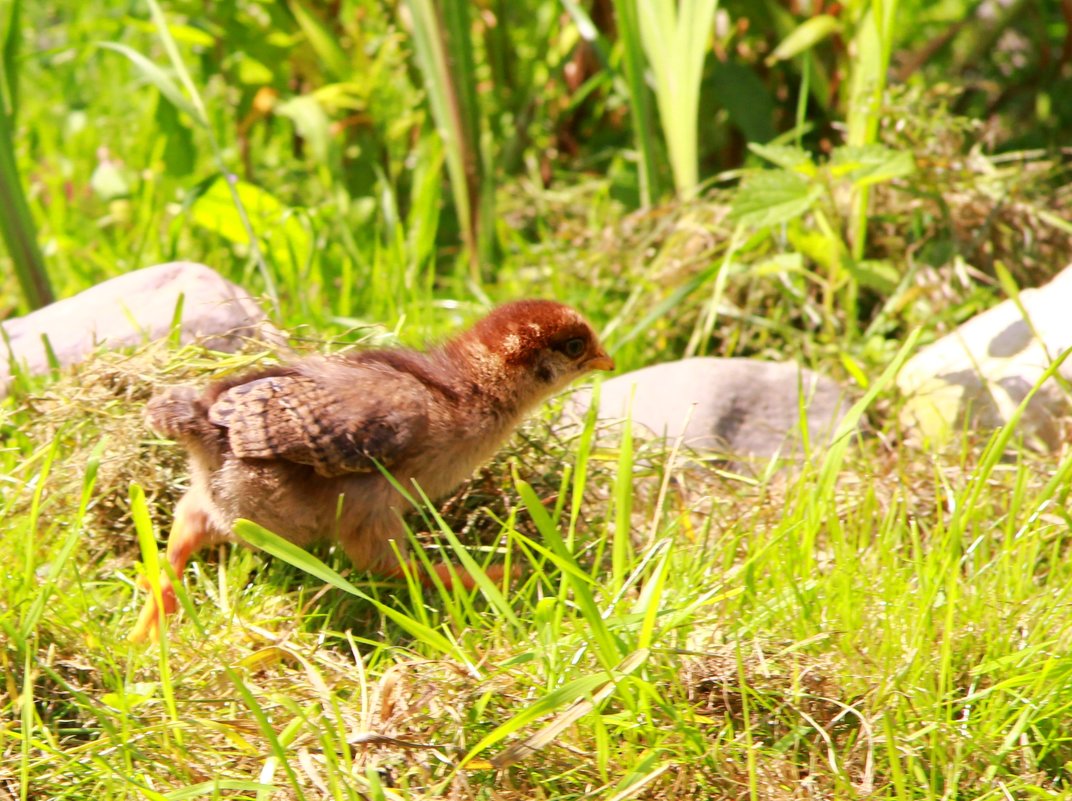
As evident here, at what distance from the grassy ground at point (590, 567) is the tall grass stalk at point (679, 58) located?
22cm

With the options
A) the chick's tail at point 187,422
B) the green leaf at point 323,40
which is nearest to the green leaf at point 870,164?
the green leaf at point 323,40

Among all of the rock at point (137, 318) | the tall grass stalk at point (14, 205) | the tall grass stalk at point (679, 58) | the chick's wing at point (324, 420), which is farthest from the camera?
the tall grass stalk at point (679, 58)

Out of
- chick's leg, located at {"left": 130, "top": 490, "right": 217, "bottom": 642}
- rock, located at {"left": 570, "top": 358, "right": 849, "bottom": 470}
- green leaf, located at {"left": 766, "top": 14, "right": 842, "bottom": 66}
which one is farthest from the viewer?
green leaf, located at {"left": 766, "top": 14, "right": 842, "bottom": 66}

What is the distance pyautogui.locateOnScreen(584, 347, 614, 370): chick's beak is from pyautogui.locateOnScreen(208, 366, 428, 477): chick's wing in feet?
1.84

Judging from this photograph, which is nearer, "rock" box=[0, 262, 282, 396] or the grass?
the grass

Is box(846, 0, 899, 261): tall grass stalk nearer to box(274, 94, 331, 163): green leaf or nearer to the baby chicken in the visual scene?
the baby chicken

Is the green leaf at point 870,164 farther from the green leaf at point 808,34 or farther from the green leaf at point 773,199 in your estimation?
the green leaf at point 808,34

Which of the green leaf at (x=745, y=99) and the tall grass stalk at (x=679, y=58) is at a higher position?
the tall grass stalk at (x=679, y=58)

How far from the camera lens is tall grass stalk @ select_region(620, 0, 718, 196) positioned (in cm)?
466

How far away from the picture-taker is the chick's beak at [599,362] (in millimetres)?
3523

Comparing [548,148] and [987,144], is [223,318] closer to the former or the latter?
[548,148]

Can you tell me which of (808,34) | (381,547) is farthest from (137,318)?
(808,34)

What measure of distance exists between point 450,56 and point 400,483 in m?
2.32

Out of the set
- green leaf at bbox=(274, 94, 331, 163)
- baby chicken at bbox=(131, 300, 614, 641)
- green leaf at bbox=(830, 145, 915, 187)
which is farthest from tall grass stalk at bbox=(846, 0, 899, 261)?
green leaf at bbox=(274, 94, 331, 163)
